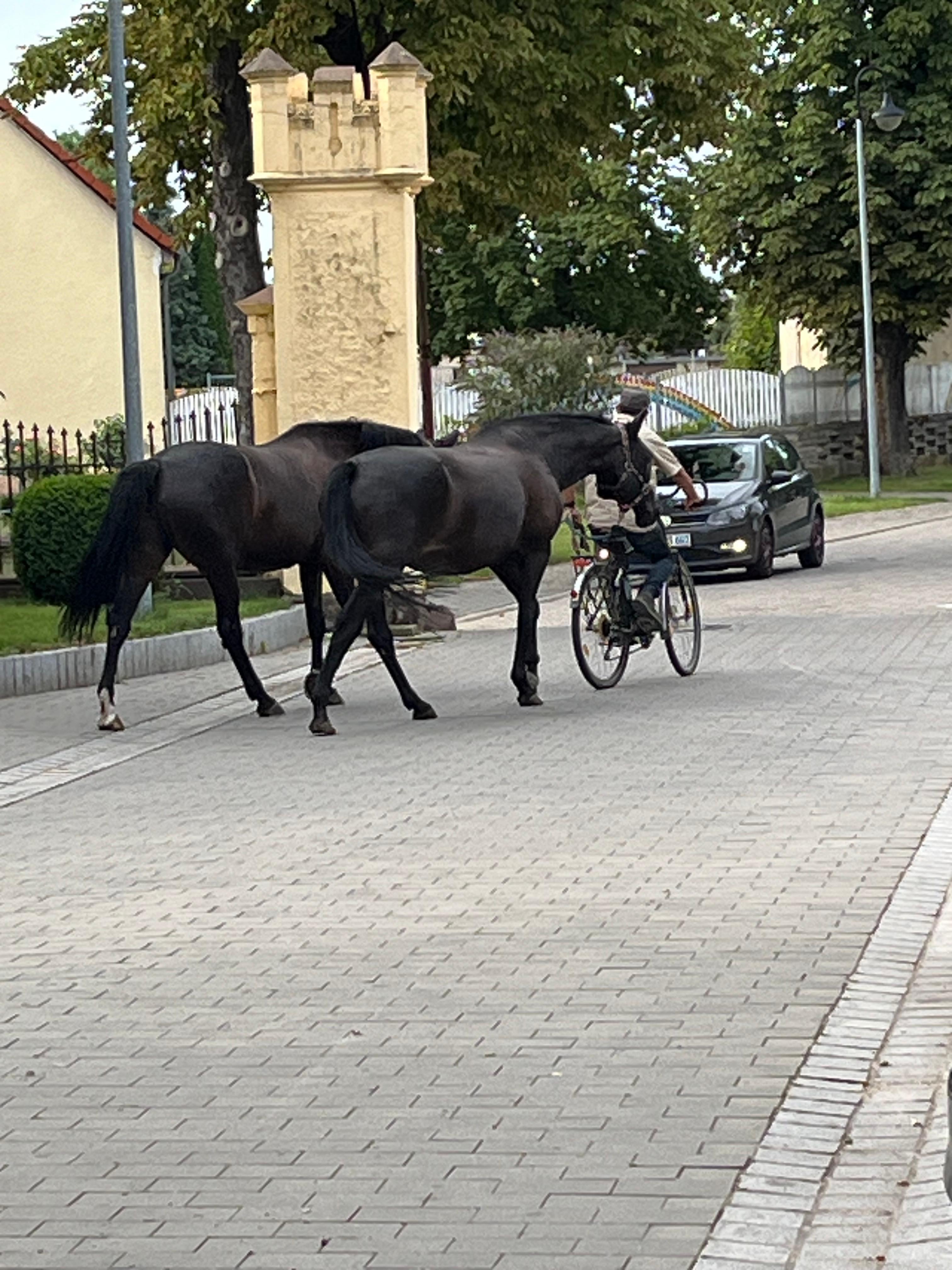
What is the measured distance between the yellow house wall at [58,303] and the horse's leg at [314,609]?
35.7 meters

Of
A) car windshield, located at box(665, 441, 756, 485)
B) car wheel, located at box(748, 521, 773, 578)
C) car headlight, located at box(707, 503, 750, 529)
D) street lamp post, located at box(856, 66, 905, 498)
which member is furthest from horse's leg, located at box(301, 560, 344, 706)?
street lamp post, located at box(856, 66, 905, 498)

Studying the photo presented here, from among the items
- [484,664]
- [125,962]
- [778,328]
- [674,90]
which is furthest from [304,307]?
[778,328]

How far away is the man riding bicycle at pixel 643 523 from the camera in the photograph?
16547 mm

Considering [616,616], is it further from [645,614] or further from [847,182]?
[847,182]

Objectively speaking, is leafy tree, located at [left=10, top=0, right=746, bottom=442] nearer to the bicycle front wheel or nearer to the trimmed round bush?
the trimmed round bush

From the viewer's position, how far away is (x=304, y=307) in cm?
2330

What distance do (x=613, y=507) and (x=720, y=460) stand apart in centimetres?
1145

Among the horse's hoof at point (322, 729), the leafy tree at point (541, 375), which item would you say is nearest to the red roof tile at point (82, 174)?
the leafy tree at point (541, 375)

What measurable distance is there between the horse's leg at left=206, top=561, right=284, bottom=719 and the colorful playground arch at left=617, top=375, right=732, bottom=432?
3743 centimetres

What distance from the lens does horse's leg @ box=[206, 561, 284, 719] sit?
15.8 meters

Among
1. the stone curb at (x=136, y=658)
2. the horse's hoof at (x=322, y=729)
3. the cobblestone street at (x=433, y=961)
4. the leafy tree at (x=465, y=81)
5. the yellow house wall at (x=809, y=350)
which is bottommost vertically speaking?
the cobblestone street at (x=433, y=961)

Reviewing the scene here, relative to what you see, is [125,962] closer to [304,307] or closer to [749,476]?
[304,307]

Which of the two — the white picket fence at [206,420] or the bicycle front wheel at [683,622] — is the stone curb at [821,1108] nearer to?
the bicycle front wheel at [683,622]

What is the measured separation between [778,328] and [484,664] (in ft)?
184
